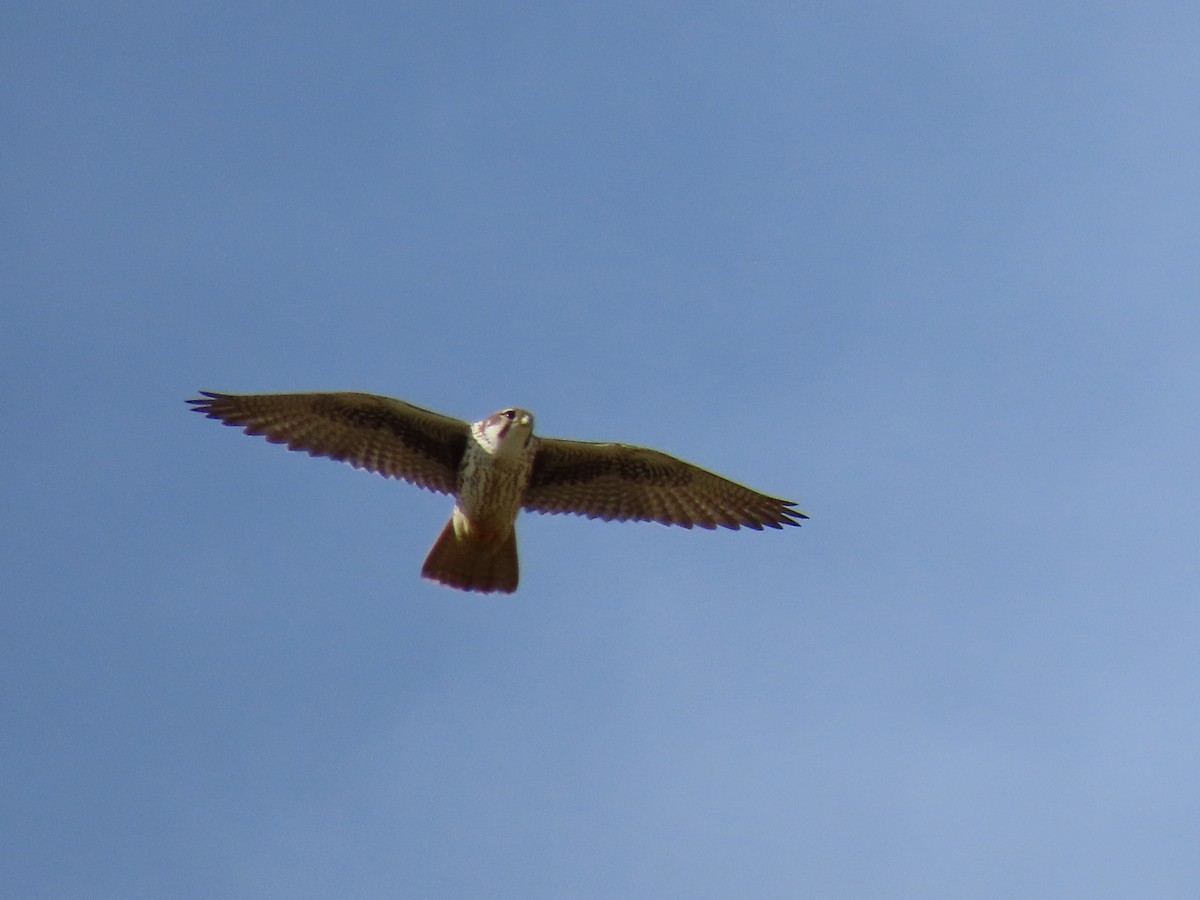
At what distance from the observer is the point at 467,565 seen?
38.3 feet

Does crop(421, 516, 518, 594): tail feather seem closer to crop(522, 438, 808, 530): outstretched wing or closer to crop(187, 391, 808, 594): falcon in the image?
crop(187, 391, 808, 594): falcon

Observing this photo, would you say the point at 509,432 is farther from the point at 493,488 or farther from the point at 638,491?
the point at 638,491

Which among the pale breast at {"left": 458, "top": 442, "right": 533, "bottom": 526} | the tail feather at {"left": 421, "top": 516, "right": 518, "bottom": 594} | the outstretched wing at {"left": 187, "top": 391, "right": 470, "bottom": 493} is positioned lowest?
the tail feather at {"left": 421, "top": 516, "right": 518, "bottom": 594}

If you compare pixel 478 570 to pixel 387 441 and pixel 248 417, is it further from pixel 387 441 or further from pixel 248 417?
pixel 248 417

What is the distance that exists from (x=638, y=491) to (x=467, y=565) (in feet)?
5.46

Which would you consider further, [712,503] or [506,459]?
[712,503]

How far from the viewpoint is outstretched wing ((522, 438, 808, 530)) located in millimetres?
12250

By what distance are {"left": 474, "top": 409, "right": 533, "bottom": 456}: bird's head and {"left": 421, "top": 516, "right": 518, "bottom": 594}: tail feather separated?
686 mm

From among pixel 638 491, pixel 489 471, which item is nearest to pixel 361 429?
pixel 489 471

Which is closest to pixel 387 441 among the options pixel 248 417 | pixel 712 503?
pixel 248 417

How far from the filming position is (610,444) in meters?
12.2

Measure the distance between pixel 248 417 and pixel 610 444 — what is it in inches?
106

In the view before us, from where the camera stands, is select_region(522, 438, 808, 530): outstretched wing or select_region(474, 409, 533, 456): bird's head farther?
select_region(522, 438, 808, 530): outstretched wing

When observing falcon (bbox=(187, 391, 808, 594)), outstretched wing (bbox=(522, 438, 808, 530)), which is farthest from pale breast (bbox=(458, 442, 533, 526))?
outstretched wing (bbox=(522, 438, 808, 530))
